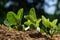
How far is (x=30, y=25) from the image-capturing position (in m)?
1.33

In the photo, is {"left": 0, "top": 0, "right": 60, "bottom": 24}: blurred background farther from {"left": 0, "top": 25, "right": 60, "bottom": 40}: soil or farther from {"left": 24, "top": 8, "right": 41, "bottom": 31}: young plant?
{"left": 0, "top": 25, "right": 60, "bottom": 40}: soil

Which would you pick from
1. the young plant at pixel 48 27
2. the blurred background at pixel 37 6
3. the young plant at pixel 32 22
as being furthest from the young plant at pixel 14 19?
the blurred background at pixel 37 6

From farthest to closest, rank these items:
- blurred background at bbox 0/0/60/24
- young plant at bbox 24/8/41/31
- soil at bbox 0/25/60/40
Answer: blurred background at bbox 0/0/60/24 → young plant at bbox 24/8/41/31 → soil at bbox 0/25/60/40

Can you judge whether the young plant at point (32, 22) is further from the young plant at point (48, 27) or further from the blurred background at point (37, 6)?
the blurred background at point (37, 6)

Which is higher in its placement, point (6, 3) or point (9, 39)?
point (6, 3)

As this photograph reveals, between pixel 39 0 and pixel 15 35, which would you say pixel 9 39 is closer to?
pixel 15 35

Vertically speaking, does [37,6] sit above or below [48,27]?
above

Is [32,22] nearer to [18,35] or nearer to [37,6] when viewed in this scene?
[18,35]

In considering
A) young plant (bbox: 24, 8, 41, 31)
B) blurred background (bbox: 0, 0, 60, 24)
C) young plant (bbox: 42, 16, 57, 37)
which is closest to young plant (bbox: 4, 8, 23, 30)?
young plant (bbox: 24, 8, 41, 31)

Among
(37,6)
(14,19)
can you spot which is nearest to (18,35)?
(14,19)

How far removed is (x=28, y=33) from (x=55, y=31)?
21 centimetres

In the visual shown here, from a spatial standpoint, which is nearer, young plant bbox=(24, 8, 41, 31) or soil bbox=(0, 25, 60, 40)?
soil bbox=(0, 25, 60, 40)

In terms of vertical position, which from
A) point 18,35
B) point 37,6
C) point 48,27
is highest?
point 37,6

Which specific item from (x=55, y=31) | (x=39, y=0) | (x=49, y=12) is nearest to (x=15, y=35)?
(x=55, y=31)
